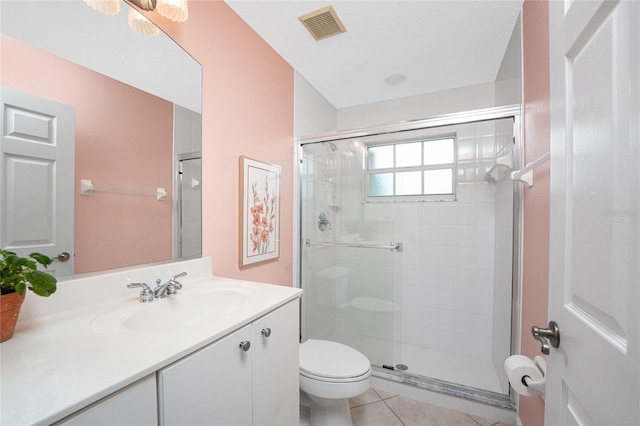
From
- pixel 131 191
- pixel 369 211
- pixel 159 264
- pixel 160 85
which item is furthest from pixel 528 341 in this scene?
pixel 160 85

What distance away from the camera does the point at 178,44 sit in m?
1.26

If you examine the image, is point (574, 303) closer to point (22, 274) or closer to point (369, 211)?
point (22, 274)

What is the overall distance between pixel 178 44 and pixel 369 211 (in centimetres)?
169

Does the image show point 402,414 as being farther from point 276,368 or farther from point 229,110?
point 229,110

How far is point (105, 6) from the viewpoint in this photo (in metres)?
0.98

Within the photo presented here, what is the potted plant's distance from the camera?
0.65 meters

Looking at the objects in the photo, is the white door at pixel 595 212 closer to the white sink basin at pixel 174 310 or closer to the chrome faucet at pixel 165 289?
the white sink basin at pixel 174 310

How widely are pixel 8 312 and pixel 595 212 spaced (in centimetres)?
134

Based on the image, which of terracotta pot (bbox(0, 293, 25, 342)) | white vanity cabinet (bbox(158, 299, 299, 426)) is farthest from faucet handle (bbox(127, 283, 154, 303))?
white vanity cabinet (bbox(158, 299, 299, 426))

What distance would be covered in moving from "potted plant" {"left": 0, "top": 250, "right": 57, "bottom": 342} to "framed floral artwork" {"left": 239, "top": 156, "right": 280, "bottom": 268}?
969 mm

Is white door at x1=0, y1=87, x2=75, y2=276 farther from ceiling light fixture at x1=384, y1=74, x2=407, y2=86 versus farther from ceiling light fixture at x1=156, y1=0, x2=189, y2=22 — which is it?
ceiling light fixture at x1=384, y1=74, x2=407, y2=86

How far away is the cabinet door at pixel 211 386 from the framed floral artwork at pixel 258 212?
0.83 m

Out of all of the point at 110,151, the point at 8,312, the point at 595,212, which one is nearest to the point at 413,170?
the point at 595,212

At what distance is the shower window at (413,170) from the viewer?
7.20 ft
